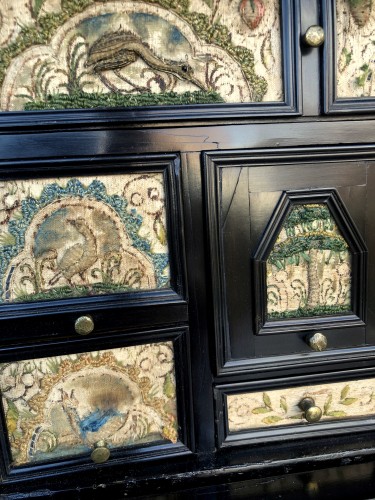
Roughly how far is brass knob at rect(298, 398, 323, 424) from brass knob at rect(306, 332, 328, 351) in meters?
0.10

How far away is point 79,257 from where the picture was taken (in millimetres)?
613

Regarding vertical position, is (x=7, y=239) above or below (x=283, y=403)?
above

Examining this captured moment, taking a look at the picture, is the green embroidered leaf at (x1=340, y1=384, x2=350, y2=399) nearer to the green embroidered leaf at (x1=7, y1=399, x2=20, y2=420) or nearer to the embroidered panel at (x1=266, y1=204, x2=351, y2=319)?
the embroidered panel at (x1=266, y1=204, x2=351, y2=319)

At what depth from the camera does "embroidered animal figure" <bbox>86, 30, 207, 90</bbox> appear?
0.57 m

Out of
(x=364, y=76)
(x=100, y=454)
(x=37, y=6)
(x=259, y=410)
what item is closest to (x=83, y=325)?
(x=100, y=454)

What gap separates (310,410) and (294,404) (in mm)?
33

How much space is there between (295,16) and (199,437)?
28.0 inches

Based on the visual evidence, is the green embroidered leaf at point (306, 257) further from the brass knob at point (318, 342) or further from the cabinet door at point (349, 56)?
the cabinet door at point (349, 56)

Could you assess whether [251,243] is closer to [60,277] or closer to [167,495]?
[60,277]

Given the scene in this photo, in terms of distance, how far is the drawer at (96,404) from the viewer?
2.07 feet

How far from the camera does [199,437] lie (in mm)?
683

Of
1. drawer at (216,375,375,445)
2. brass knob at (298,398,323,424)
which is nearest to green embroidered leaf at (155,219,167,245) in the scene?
drawer at (216,375,375,445)

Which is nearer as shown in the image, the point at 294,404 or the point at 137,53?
the point at 137,53

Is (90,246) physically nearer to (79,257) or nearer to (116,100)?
(79,257)
